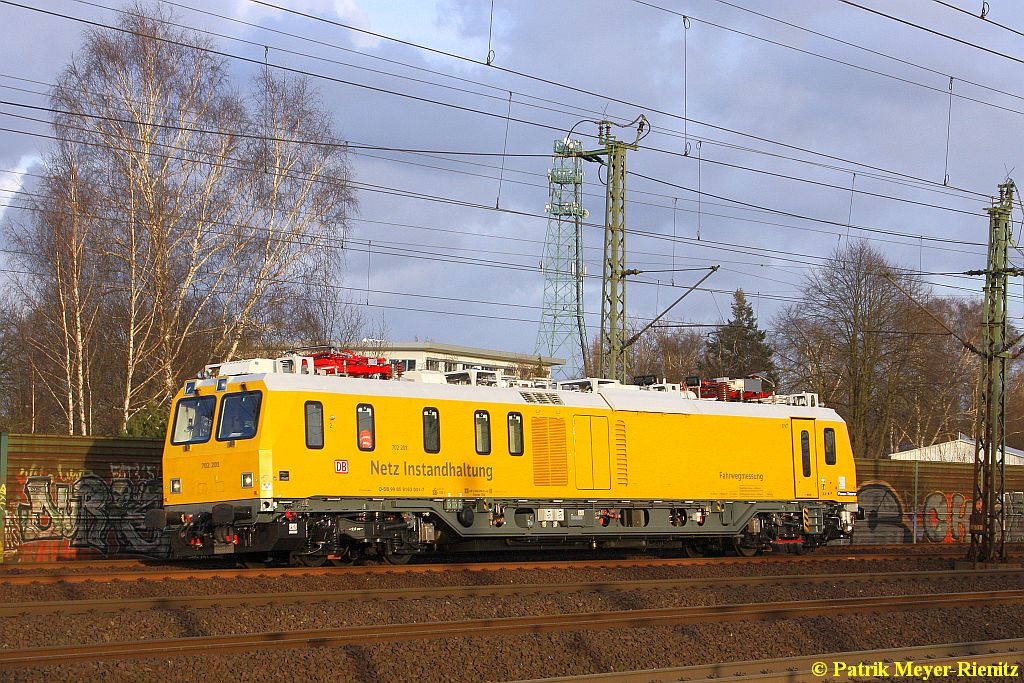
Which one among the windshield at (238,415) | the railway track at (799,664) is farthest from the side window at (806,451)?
the railway track at (799,664)

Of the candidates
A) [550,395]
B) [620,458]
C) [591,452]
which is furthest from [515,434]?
[620,458]

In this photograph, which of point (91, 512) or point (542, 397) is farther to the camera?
point (91, 512)

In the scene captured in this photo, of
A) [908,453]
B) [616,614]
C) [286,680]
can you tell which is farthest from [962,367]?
[286,680]

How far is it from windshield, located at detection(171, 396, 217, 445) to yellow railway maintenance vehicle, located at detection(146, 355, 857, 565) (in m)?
0.03

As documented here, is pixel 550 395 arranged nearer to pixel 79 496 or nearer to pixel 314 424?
pixel 314 424

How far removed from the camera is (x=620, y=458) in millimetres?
21562

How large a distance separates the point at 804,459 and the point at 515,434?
757cm

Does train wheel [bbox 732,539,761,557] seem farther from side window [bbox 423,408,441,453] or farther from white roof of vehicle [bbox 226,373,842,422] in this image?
side window [bbox 423,408,441,453]

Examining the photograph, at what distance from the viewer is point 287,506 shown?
17312 mm

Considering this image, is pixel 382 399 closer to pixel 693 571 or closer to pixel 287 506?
pixel 287 506

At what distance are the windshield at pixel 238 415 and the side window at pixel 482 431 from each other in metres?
4.00

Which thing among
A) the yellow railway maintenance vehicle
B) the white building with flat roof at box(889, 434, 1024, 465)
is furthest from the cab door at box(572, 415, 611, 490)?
the white building with flat roof at box(889, 434, 1024, 465)

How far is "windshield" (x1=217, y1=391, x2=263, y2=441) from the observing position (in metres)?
17.3

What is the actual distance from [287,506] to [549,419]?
531cm
